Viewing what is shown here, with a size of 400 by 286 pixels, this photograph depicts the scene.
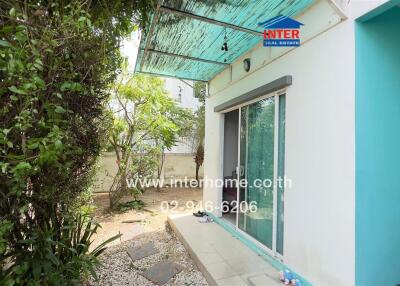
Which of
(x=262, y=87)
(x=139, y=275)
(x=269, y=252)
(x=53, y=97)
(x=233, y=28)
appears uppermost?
(x=233, y=28)

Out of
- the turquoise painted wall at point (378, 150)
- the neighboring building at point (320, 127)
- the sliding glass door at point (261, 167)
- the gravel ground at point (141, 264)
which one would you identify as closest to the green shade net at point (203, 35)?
the neighboring building at point (320, 127)

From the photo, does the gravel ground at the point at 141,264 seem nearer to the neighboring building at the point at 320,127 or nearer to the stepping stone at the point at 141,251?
the stepping stone at the point at 141,251

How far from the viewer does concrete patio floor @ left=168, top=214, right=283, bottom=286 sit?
317 centimetres

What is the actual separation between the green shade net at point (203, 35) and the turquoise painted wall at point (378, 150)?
98 centimetres

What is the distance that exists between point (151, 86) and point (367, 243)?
653 cm

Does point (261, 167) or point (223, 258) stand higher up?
point (261, 167)

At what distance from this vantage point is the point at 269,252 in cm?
368

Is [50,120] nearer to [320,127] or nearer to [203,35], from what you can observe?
[320,127]

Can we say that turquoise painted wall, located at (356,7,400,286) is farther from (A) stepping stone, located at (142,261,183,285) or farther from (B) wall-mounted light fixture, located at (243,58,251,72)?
(A) stepping stone, located at (142,261,183,285)

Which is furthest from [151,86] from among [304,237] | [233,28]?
[304,237]

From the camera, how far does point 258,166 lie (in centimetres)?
413

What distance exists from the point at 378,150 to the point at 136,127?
6.31 metres

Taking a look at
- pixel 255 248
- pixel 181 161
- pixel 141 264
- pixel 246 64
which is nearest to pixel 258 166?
pixel 255 248

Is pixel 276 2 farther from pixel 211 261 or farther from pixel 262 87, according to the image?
pixel 211 261
